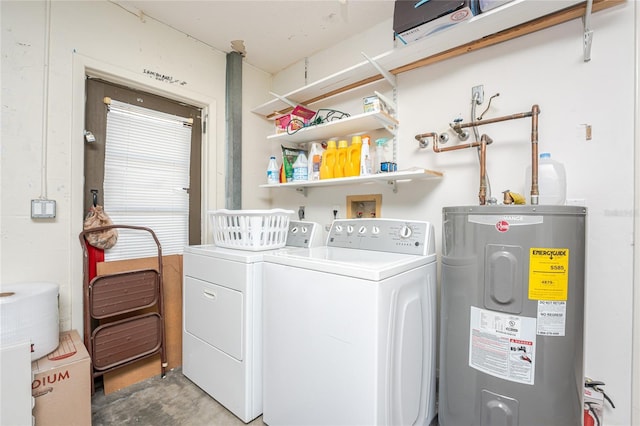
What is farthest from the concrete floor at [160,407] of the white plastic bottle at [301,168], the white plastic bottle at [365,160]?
the white plastic bottle at [301,168]

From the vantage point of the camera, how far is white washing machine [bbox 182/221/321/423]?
1.44 m

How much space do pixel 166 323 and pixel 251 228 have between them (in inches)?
41.7

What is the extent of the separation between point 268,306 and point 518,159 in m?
1.47

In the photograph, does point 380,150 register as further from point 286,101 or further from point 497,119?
point 286,101

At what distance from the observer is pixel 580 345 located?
1.03 m

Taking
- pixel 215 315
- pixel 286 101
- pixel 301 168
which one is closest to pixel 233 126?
pixel 286 101

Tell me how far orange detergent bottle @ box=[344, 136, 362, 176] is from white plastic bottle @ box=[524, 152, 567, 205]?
3.07 feet

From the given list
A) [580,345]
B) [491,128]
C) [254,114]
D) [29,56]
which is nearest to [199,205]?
[254,114]

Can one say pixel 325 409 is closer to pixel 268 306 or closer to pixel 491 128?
pixel 268 306

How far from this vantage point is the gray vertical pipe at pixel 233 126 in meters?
2.32

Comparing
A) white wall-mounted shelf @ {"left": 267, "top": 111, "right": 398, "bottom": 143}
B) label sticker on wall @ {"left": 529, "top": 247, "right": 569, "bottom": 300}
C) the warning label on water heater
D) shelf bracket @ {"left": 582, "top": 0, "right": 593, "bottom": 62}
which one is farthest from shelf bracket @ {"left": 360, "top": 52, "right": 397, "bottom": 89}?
the warning label on water heater

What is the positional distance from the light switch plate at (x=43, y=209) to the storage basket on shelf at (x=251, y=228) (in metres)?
0.85

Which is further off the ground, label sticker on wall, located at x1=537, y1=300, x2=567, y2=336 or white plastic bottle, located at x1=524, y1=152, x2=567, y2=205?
white plastic bottle, located at x1=524, y1=152, x2=567, y2=205

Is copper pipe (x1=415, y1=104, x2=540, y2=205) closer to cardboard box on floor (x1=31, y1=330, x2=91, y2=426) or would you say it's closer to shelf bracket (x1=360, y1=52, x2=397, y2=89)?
shelf bracket (x1=360, y1=52, x2=397, y2=89)
